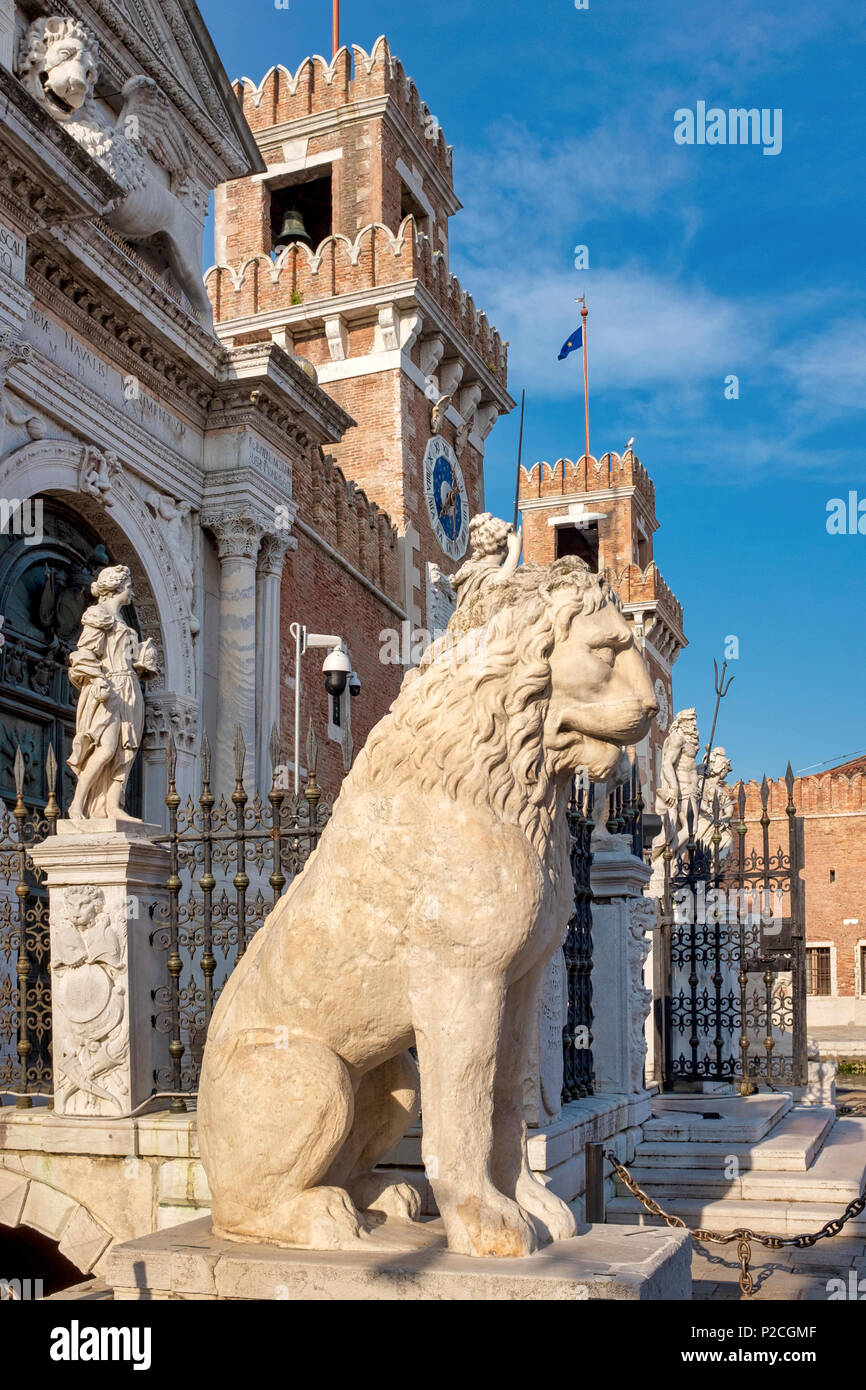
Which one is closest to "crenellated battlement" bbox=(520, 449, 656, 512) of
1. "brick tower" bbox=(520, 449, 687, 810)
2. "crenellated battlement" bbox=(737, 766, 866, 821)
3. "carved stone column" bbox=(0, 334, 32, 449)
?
"brick tower" bbox=(520, 449, 687, 810)

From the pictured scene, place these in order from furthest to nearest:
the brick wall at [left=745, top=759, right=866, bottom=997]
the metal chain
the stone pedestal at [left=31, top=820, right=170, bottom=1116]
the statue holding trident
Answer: the brick wall at [left=745, top=759, right=866, bottom=997] → the statue holding trident → the stone pedestal at [left=31, top=820, right=170, bottom=1116] → the metal chain

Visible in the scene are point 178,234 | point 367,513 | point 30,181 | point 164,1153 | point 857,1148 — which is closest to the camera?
point 164,1153

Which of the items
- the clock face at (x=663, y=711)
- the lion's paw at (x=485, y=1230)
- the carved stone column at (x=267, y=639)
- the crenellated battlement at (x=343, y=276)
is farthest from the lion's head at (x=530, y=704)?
the clock face at (x=663, y=711)

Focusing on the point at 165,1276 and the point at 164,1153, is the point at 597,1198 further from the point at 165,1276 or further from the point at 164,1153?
the point at 165,1276

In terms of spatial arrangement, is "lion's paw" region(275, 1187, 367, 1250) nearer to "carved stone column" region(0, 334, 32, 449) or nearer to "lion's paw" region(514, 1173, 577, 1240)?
"lion's paw" region(514, 1173, 577, 1240)

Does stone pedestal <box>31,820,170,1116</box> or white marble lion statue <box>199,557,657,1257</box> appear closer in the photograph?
white marble lion statue <box>199,557,657,1257</box>

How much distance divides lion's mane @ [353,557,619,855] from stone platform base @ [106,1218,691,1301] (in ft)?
3.32

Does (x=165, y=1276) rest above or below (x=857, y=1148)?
above

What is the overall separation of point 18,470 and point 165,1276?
302 inches

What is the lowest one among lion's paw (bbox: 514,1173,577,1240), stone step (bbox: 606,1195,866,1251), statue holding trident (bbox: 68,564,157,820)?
stone step (bbox: 606,1195,866,1251)

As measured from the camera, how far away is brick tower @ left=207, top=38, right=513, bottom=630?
65.3ft

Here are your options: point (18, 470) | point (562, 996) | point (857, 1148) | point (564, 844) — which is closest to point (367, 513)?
point (18, 470)

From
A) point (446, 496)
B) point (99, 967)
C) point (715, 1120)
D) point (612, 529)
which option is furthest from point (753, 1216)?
point (612, 529)

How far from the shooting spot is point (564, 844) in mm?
Answer: 3387
